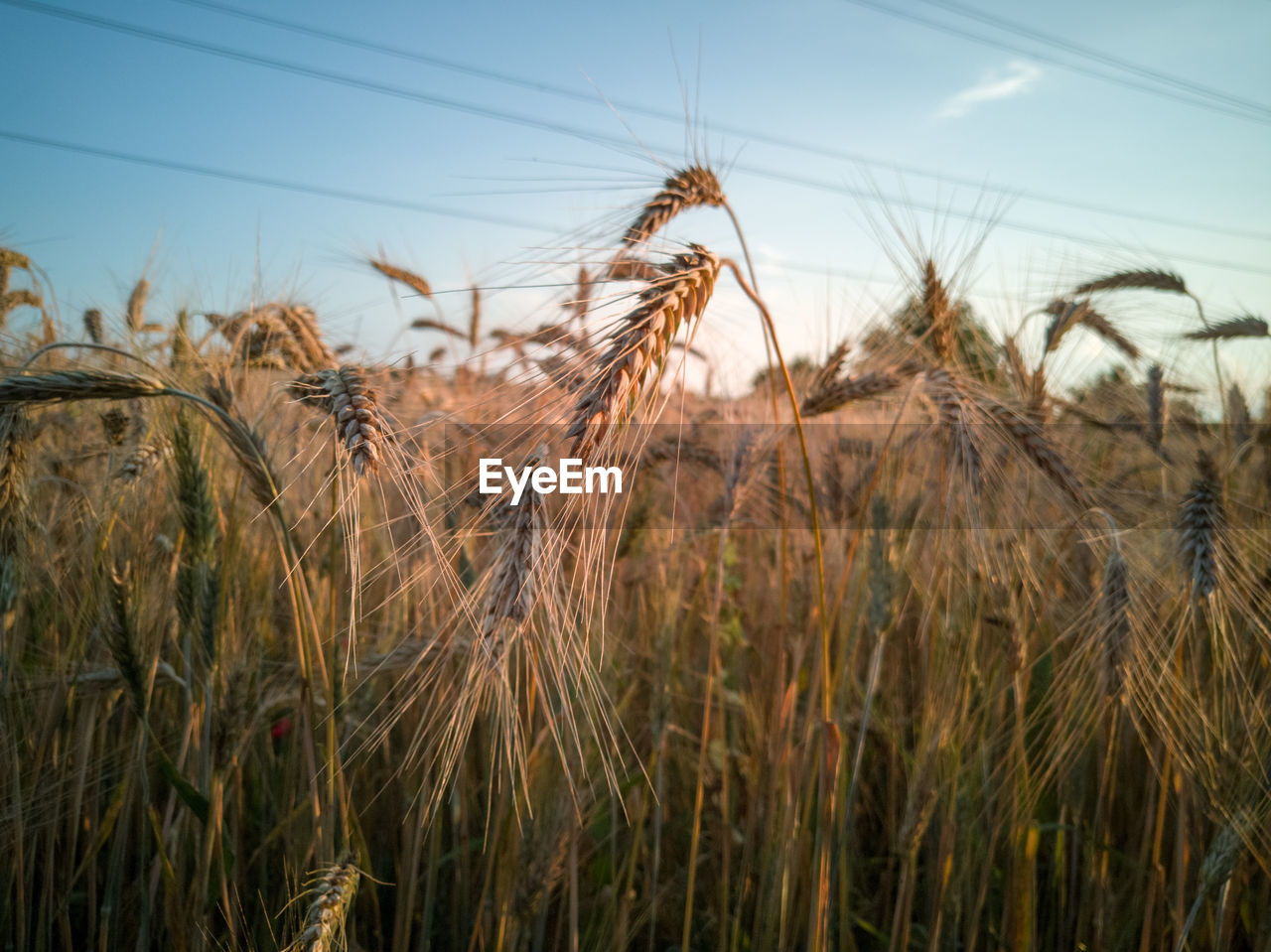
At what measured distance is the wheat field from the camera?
43.8 inches

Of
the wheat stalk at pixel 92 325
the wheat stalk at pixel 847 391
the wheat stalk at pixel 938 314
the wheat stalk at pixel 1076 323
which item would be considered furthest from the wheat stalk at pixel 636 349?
the wheat stalk at pixel 92 325

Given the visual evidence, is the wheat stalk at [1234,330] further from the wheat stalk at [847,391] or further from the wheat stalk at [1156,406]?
the wheat stalk at [847,391]

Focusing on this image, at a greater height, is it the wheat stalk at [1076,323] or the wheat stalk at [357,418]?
the wheat stalk at [1076,323]

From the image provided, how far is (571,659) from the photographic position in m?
1.30

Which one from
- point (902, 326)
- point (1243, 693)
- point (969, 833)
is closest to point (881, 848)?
point (969, 833)

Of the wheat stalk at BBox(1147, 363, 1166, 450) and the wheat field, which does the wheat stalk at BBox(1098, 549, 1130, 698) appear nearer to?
the wheat field

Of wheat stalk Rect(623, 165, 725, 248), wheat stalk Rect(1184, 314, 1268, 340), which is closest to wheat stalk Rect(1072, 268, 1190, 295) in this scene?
wheat stalk Rect(1184, 314, 1268, 340)

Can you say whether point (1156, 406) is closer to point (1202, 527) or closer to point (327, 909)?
point (1202, 527)

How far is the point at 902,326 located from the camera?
207 centimetres

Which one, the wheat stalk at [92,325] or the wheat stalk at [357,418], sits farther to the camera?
the wheat stalk at [92,325]

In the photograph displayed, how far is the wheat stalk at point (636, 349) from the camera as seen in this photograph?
0.86 m

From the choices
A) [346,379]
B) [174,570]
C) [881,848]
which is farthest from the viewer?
[881,848]

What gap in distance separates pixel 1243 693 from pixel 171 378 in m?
2.69

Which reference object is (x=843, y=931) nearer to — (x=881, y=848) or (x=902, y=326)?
(x=881, y=848)
